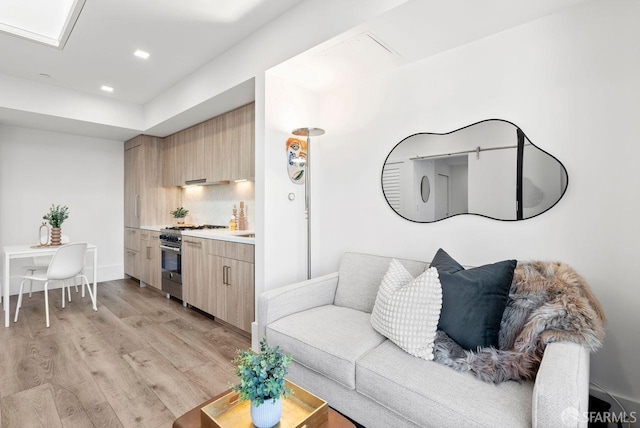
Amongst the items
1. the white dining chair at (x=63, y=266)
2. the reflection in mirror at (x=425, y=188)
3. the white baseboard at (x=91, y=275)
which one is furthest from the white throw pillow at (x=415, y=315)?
the white baseboard at (x=91, y=275)

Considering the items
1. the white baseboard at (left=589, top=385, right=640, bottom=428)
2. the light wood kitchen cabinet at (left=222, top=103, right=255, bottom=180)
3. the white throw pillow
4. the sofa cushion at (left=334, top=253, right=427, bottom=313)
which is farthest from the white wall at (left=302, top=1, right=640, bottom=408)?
the light wood kitchen cabinet at (left=222, top=103, right=255, bottom=180)

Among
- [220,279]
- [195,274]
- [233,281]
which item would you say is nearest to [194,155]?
[195,274]

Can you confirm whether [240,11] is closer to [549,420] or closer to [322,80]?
[322,80]

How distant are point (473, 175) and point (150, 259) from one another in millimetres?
4327

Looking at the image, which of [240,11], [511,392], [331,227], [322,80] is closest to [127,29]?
[240,11]

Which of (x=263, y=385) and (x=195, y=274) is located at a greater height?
(x=263, y=385)

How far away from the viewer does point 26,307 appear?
387 centimetres

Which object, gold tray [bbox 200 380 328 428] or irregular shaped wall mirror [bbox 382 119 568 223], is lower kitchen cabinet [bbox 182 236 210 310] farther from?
gold tray [bbox 200 380 328 428]

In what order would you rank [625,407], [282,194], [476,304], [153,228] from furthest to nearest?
[153,228], [282,194], [625,407], [476,304]

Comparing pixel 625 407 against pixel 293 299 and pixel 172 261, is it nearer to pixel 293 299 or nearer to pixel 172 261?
pixel 293 299

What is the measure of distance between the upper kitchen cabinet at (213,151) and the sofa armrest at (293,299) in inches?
63.8

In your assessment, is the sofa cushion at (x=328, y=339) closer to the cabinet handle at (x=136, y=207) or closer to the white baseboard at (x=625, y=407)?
the white baseboard at (x=625, y=407)

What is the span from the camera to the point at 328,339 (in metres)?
1.78

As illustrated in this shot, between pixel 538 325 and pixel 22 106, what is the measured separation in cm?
531
